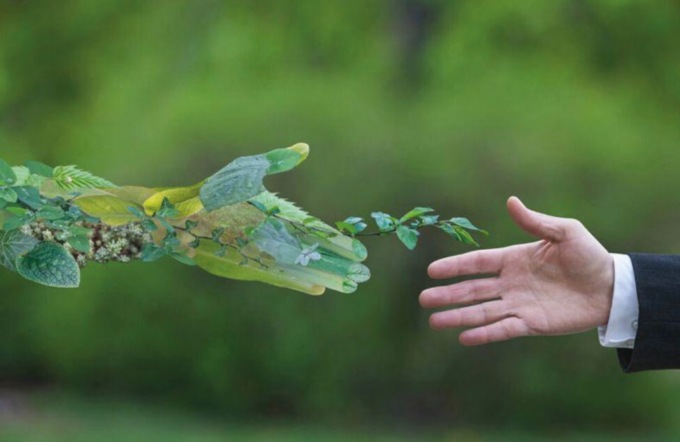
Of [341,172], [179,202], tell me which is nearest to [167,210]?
[179,202]

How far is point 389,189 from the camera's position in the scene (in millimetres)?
2480

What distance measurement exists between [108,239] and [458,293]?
0.44 m

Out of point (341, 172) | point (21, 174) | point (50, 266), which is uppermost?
point (341, 172)

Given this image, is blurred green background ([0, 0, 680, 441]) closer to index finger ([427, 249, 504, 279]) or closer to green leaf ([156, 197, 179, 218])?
index finger ([427, 249, 504, 279])

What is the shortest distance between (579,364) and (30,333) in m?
1.60

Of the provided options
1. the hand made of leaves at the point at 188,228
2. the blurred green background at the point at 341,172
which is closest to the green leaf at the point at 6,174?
the hand made of leaves at the point at 188,228

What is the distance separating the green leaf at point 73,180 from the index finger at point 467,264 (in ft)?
1.31

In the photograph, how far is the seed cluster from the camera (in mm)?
936

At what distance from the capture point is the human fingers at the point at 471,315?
1136mm

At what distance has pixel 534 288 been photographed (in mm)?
1167

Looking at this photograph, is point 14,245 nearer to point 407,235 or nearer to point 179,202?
point 179,202

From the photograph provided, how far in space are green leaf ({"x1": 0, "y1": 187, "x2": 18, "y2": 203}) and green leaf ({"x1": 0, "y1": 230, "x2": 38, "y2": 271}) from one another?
3 centimetres

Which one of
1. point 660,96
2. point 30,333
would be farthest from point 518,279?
point 30,333

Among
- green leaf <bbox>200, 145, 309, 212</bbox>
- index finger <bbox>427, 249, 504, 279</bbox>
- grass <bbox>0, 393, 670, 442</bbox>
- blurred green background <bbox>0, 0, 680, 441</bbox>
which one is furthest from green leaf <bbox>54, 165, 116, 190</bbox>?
grass <bbox>0, 393, 670, 442</bbox>
